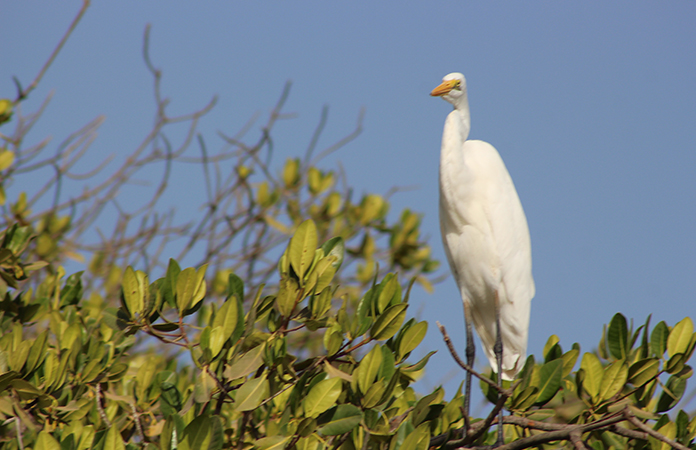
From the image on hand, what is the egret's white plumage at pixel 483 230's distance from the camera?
3.15m

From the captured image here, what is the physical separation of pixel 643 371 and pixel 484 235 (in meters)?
1.35

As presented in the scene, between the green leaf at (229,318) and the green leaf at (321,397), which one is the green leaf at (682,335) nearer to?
the green leaf at (321,397)

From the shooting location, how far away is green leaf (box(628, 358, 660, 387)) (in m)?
1.87

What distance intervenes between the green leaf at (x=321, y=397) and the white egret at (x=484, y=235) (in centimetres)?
162

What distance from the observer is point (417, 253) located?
4812 millimetres

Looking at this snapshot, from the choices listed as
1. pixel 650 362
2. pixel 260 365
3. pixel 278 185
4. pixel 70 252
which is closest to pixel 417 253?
pixel 278 185

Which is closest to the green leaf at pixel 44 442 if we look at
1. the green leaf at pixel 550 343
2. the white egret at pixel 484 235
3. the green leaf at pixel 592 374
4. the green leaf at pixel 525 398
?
the green leaf at pixel 525 398

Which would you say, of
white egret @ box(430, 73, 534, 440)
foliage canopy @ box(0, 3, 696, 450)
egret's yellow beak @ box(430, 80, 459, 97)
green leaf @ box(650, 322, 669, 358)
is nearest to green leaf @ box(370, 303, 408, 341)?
foliage canopy @ box(0, 3, 696, 450)

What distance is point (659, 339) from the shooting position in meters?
1.97

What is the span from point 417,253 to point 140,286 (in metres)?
3.24

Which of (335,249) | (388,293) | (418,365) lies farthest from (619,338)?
(335,249)

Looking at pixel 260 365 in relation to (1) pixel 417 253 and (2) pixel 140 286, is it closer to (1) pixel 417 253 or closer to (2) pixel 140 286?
(2) pixel 140 286

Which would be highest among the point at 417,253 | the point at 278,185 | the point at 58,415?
the point at 278,185

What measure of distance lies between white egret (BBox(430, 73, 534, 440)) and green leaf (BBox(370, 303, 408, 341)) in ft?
4.85
